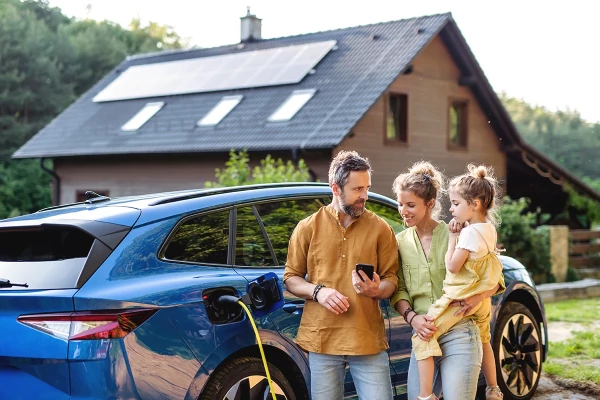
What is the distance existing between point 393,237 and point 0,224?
7.05 feet

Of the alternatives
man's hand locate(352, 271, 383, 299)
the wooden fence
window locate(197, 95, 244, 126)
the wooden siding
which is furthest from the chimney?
man's hand locate(352, 271, 383, 299)

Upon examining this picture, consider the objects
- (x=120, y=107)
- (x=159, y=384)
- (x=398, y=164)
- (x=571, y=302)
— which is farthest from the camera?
(x=120, y=107)

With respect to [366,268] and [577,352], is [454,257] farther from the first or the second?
[577,352]

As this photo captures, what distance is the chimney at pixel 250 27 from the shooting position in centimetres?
2806

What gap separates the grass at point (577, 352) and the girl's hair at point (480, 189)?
3660 mm

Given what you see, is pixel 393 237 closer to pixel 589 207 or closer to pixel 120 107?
pixel 589 207

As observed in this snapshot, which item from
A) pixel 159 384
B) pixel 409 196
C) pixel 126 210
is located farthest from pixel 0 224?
pixel 409 196

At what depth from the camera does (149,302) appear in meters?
4.10

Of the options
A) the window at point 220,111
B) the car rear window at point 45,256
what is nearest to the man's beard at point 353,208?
the car rear window at point 45,256

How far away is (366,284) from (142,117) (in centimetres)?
2265

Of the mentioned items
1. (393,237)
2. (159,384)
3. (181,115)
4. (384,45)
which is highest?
(384,45)

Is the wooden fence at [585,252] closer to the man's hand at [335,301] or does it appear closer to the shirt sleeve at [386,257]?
the shirt sleeve at [386,257]

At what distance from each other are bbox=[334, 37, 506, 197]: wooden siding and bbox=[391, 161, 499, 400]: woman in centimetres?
1580

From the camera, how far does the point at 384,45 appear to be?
23.2 metres
